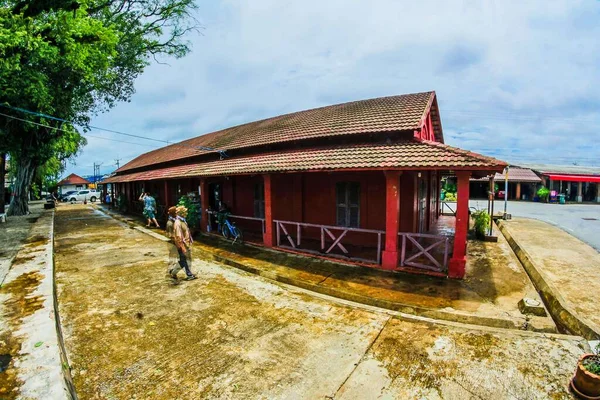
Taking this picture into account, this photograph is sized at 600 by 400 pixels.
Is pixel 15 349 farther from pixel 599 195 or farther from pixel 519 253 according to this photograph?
pixel 599 195

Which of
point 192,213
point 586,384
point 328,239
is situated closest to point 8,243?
A: point 192,213

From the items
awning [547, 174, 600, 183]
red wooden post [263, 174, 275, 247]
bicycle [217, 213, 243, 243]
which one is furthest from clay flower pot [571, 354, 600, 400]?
awning [547, 174, 600, 183]

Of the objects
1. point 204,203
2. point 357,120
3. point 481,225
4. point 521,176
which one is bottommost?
point 481,225

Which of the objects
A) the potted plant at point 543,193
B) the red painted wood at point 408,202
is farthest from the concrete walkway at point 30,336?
the potted plant at point 543,193

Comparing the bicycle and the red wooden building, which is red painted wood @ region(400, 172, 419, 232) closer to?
the red wooden building

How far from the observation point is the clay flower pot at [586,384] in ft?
10.2

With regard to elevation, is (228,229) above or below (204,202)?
below

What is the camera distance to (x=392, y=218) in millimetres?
7137

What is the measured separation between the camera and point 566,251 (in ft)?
29.2

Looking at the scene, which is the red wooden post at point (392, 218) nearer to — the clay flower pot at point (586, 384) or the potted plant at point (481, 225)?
the clay flower pot at point (586, 384)

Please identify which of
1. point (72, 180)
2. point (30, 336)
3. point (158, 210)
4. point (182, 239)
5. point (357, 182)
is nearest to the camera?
point (30, 336)

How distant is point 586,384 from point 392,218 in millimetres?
4330

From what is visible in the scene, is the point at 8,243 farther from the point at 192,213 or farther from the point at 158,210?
the point at 158,210

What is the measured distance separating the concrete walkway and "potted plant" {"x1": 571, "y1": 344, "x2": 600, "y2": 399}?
17.3ft
